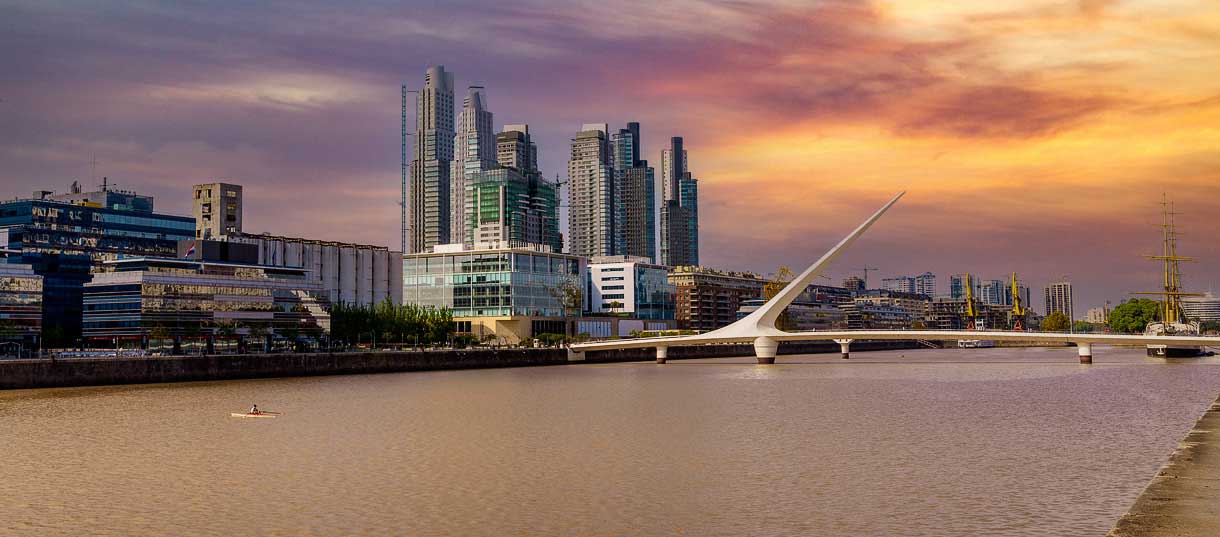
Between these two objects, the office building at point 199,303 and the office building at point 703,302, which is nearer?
the office building at point 199,303

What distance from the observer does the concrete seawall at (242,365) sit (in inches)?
1948

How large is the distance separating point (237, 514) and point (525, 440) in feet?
37.2

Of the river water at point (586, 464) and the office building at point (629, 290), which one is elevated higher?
the office building at point (629, 290)

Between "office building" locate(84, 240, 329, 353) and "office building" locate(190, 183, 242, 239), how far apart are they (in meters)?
50.7

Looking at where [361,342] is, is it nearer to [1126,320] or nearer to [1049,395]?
[1049,395]

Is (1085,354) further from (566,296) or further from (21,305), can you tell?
(21,305)

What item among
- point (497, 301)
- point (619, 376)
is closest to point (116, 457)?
point (619, 376)

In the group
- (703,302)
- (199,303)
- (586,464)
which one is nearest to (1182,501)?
(586,464)

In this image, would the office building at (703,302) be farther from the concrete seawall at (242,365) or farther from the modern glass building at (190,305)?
the modern glass building at (190,305)

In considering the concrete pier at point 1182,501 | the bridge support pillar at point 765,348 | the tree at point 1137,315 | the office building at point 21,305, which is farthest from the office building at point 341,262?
the concrete pier at point 1182,501

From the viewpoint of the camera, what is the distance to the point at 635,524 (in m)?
16.2

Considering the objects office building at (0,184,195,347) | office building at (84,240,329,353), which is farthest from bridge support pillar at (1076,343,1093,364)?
office building at (0,184,195,347)

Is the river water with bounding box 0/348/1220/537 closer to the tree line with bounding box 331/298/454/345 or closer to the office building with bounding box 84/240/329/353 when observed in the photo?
the office building with bounding box 84/240/329/353

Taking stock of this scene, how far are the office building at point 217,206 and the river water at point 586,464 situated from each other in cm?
9075
